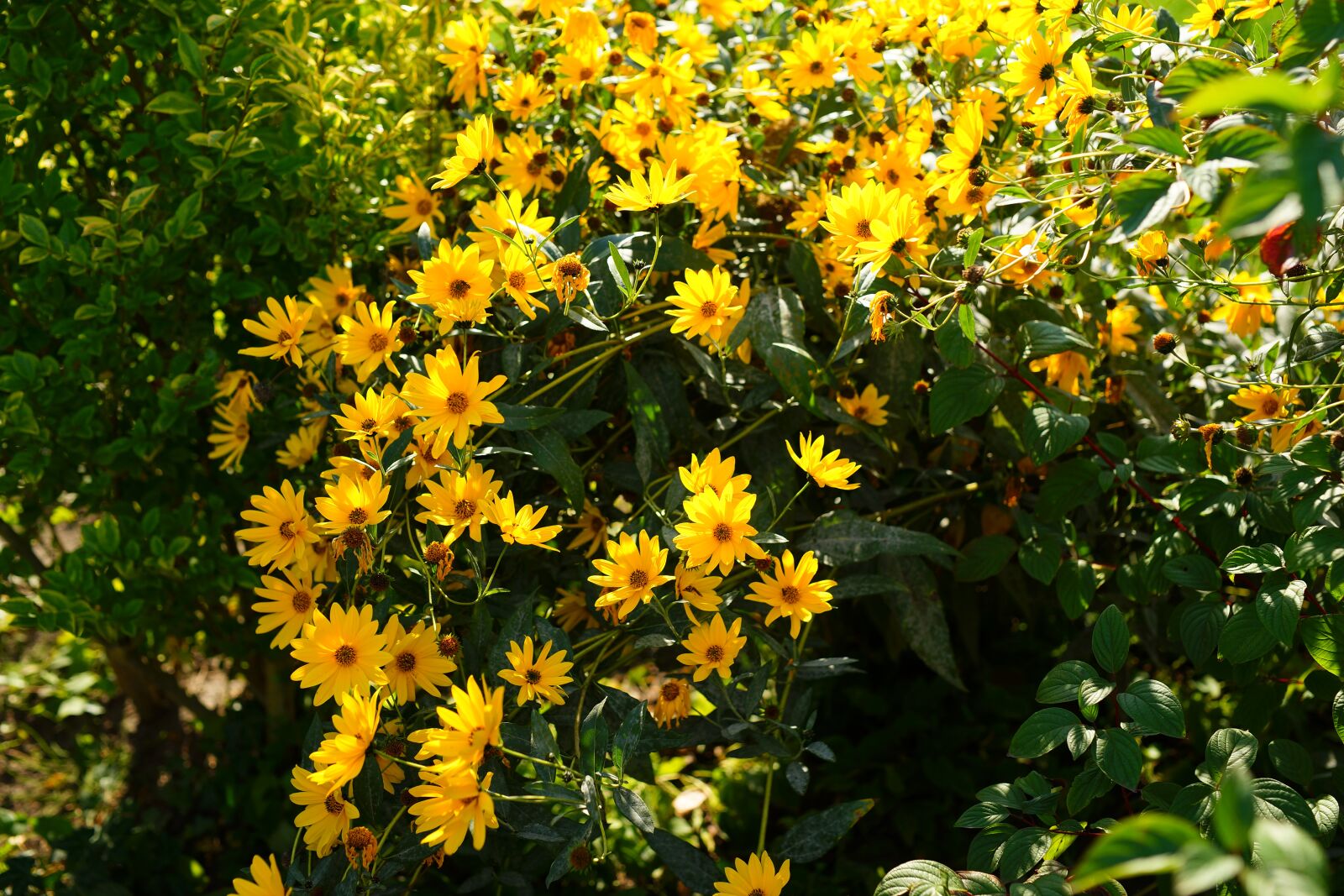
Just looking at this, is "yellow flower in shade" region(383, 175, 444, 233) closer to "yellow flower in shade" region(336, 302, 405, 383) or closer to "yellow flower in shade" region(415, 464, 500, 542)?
"yellow flower in shade" region(336, 302, 405, 383)

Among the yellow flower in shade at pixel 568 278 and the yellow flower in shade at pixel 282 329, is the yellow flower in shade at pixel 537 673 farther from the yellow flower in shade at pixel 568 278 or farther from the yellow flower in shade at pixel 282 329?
the yellow flower in shade at pixel 282 329

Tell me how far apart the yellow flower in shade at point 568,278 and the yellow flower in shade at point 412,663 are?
46 cm

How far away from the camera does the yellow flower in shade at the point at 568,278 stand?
139cm

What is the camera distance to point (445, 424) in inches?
52.3

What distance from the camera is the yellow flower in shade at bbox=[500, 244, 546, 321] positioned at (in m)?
1.38

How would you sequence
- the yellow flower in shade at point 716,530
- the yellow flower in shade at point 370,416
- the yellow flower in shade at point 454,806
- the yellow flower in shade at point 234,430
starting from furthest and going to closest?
1. the yellow flower in shade at point 234,430
2. the yellow flower in shade at point 370,416
3. the yellow flower in shade at point 716,530
4. the yellow flower in shade at point 454,806

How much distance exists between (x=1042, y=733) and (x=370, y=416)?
0.92m

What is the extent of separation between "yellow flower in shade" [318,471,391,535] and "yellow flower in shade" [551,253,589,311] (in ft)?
1.09

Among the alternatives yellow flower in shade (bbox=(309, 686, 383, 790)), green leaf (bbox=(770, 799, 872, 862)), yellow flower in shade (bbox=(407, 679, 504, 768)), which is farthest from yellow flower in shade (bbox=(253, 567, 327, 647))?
green leaf (bbox=(770, 799, 872, 862))

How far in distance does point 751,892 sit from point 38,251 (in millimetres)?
1454

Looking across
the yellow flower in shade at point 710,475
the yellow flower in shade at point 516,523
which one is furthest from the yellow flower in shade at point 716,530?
the yellow flower in shade at point 516,523

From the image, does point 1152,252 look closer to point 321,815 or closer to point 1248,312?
point 1248,312

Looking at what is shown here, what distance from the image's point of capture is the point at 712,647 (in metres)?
1.34

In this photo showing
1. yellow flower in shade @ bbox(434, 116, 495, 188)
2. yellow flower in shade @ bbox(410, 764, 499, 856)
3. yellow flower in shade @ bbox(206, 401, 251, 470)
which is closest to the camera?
yellow flower in shade @ bbox(410, 764, 499, 856)
